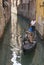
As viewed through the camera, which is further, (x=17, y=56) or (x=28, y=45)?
(x=28, y=45)

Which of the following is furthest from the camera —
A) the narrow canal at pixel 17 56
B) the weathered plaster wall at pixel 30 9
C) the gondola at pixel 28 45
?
the weathered plaster wall at pixel 30 9

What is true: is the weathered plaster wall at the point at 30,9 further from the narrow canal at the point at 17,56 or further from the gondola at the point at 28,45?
the gondola at the point at 28,45

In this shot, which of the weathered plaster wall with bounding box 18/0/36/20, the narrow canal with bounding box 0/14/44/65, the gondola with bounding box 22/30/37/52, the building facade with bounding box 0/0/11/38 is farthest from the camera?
the weathered plaster wall with bounding box 18/0/36/20

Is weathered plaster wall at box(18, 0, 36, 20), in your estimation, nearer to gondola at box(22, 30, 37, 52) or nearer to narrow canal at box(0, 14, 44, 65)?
narrow canal at box(0, 14, 44, 65)

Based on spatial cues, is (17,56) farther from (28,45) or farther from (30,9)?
(30,9)

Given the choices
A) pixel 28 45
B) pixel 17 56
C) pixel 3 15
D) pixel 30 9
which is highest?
pixel 3 15

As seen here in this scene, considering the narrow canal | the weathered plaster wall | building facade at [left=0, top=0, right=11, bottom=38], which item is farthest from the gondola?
the weathered plaster wall

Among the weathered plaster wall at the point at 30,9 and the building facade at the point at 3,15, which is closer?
the building facade at the point at 3,15

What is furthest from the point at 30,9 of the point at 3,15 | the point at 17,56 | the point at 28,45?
the point at 17,56

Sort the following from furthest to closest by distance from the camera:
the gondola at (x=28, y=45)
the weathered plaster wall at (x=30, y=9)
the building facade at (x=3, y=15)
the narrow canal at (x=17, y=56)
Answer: the weathered plaster wall at (x=30, y=9) < the building facade at (x=3, y=15) < the gondola at (x=28, y=45) < the narrow canal at (x=17, y=56)

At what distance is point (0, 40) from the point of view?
16719mm

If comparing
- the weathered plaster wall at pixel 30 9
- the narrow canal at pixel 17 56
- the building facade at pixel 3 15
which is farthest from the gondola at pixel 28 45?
the weathered plaster wall at pixel 30 9

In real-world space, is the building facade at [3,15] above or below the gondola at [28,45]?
above

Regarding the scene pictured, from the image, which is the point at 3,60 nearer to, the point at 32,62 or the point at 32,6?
the point at 32,62
